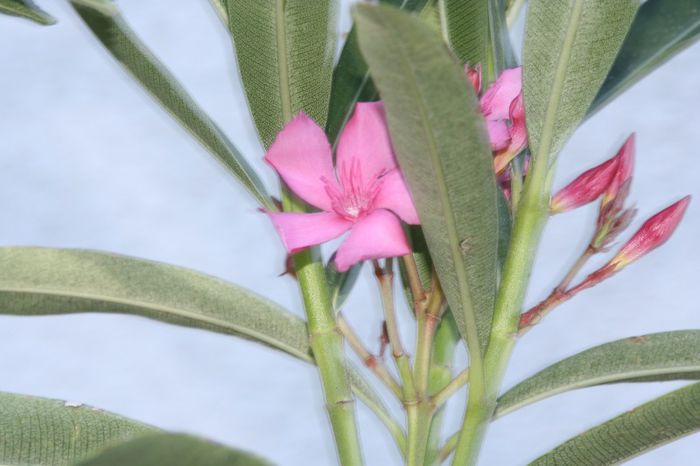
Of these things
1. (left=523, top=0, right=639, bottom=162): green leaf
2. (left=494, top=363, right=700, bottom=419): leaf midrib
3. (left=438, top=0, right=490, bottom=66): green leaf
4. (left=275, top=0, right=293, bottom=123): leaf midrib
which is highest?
(left=438, top=0, right=490, bottom=66): green leaf

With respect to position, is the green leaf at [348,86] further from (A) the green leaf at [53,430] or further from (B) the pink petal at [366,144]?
(A) the green leaf at [53,430]

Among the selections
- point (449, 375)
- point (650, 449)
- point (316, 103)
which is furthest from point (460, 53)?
point (650, 449)

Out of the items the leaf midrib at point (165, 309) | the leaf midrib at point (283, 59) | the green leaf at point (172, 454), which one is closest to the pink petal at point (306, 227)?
the leaf midrib at point (283, 59)

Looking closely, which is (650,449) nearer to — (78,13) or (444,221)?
(444,221)

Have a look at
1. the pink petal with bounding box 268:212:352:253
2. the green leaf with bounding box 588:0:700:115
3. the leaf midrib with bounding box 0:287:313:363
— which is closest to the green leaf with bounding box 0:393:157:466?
the leaf midrib with bounding box 0:287:313:363

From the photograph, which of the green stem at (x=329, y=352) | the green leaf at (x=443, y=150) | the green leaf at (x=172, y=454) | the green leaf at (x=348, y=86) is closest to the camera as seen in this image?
the green leaf at (x=172, y=454)

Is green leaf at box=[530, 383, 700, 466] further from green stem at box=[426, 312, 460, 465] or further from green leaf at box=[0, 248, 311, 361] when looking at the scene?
green leaf at box=[0, 248, 311, 361]

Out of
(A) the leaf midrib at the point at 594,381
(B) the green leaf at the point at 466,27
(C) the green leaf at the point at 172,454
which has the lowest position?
(C) the green leaf at the point at 172,454
